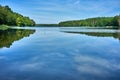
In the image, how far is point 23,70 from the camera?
11.1 m

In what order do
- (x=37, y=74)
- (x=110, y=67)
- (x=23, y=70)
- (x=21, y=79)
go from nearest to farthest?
(x=21, y=79), (x=37, y=74), (x=23, y=70), (x=110, y=67)

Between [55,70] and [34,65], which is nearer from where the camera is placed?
[55,70]

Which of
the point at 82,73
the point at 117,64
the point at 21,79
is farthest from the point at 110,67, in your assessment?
the point at 21,79

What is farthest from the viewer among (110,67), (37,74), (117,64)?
(117,64)

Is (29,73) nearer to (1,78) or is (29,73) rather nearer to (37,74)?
(37,74)

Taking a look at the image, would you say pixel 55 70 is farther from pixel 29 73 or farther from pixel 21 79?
pixel 21 79

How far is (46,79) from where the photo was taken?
9.27m

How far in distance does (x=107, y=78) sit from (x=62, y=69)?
2527 millimetres

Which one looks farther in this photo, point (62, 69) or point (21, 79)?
point (62, 69)

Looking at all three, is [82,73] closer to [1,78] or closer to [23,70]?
[23,70]

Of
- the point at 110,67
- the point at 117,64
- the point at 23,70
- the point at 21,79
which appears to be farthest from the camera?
the point at 117,64

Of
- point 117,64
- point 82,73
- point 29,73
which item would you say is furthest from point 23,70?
point 117,64

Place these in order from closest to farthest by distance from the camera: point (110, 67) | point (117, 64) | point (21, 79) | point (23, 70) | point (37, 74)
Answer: point (21, 79) < point (37, 74) < point (23, 70) < point (110, 67) < point (117, 64)

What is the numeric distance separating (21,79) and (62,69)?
2664mm
